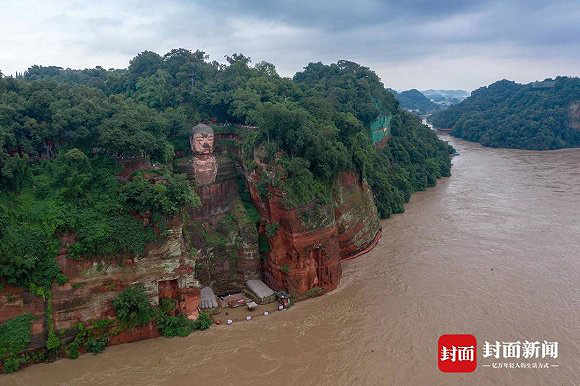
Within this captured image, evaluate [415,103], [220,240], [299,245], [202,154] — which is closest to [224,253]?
[220,240]

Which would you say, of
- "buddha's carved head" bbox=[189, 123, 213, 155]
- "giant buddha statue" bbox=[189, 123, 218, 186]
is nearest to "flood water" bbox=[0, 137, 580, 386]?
"giant buddha statue" bbox=[189, 123, 218, 186]

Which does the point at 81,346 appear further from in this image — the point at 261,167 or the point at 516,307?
the point at 516,307

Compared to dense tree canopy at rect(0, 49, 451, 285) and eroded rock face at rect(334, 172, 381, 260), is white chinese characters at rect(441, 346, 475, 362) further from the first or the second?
eroded rock face at rect(334, 172, 381, 260)

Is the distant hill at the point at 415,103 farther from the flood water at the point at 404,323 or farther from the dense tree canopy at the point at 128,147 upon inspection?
the flood water at the point at 404,323

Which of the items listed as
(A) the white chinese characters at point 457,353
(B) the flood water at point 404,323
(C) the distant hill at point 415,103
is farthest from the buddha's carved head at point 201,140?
(C) the distant hill at point 415,103

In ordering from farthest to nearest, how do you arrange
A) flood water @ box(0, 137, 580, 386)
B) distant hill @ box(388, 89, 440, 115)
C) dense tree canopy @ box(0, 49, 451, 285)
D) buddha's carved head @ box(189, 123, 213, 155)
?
distant hill @ box(388, 89, 440, 115)
buddha's carved head @ box(189, 123, 213, 155)
dense tree canopy @ box(0, 49, 451, 285)
flood water @ box(0, 137, 580, 386)

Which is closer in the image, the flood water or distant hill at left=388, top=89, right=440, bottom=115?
the flood water
